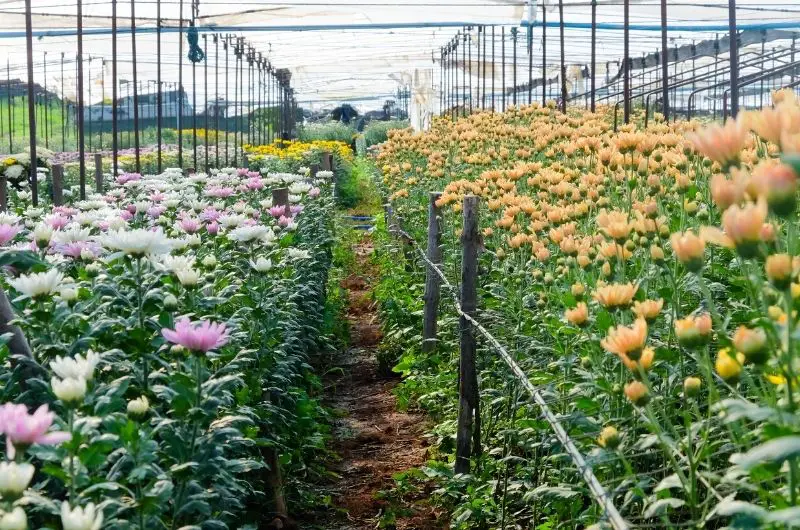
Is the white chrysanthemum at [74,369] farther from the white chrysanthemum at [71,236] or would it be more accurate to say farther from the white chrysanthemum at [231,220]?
the white chrysanthemum at [231,220]

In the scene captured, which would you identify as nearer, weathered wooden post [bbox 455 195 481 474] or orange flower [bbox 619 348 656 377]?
orange flower [bbox 619 348 656 377]

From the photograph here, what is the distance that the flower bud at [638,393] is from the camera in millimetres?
1700

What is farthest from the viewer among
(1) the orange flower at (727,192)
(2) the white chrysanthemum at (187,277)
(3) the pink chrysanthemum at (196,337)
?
(2) the white chrysanthemum at (187,277)

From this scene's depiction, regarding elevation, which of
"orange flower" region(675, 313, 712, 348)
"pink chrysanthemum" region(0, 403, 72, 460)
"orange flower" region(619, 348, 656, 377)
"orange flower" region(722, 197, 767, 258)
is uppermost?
"orange flower" region(722, 197, 767, 258)

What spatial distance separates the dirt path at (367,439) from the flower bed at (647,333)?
0.60ft

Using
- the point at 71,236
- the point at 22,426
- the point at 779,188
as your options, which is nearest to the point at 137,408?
the point at 22,426

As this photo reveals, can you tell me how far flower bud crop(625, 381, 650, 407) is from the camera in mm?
1700

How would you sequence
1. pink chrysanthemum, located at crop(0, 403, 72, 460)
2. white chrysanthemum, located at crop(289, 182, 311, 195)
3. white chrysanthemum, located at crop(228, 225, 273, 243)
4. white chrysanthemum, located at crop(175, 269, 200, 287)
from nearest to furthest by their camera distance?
pink chrysanthemum, located at crop(0, 403, 72, 460) < white chrysanthemum, located at crop(175, 269, 200, 287) < white chrysanthemum, located at crop(228, 225, 273, 243) < white chrysanthemum, located at crop(289, 182, 311, 195)

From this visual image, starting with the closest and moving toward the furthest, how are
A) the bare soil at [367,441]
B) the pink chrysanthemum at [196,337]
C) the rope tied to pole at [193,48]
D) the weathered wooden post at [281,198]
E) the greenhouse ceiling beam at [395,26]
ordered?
the pink chrysanthemum at [196,337] < the bare soil at [367,441] < the weathered wooden post at [281,198] < the rope tied to pole at [193,48] < the greenhouse ceiling beam at [395,26]

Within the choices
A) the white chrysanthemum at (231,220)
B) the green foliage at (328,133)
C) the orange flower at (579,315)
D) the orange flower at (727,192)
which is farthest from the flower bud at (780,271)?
the green foliage at (328,133)

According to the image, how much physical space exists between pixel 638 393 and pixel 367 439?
12.9 ft

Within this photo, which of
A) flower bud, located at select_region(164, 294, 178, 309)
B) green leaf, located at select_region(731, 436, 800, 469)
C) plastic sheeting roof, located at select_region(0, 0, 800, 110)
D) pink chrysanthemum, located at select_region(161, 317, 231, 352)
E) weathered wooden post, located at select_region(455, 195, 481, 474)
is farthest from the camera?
plastic sheeting roof, located at select_region(0, 0, 800, 110)

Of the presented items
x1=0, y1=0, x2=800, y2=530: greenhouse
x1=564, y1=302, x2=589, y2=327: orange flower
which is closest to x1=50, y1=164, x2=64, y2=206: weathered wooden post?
x1=0, y1=0, x2=800, y2=530: greenhouse

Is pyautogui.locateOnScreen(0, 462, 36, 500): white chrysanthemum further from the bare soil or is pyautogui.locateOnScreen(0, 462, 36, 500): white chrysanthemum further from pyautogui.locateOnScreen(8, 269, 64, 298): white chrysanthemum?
the bare soil
